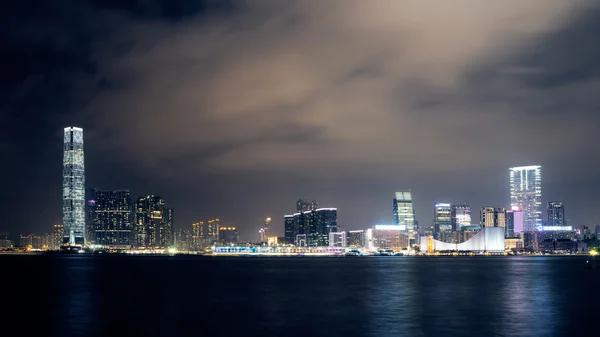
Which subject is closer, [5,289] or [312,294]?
[312,294]

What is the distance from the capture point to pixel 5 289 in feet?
292

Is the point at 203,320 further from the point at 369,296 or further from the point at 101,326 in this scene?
the point at 369,296

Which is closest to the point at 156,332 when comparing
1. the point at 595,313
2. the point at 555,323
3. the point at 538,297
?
the point at 555,323

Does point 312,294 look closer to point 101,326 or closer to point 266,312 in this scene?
point 266,312

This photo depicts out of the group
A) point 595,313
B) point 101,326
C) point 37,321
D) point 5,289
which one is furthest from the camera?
point 5,289

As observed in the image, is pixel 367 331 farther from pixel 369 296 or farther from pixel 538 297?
pixel 538 297

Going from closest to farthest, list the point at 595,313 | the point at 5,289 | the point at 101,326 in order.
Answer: the point at 101,326, the point at 595,313, the point at 5,289

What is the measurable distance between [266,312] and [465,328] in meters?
19.6

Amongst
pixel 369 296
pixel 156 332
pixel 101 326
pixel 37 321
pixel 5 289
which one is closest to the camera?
pixel 156 332

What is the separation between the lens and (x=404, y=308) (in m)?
63.0

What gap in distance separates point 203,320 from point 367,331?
1470 centimetres

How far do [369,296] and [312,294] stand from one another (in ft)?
26.3

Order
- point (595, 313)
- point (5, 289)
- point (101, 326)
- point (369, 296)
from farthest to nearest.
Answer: point (5, 289), point (369, 296), point (595, 313), point (101, 326)

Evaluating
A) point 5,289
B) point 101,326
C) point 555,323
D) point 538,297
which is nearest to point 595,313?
point 555,323
